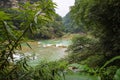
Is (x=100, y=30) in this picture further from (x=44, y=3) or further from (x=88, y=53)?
(x=44, y=3)

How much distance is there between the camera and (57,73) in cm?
158

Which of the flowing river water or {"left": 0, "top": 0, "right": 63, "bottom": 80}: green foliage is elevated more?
{"left": 0, "top": 0, "right": 63, "bottom": 80}: green foliage

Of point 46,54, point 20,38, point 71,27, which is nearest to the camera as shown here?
point 20,38

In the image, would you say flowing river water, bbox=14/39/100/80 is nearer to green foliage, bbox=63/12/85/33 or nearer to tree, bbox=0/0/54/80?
tree, bbox=0/0/54/80

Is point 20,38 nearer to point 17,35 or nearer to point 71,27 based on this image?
point 17,35

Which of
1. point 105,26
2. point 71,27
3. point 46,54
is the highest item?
point 105,26

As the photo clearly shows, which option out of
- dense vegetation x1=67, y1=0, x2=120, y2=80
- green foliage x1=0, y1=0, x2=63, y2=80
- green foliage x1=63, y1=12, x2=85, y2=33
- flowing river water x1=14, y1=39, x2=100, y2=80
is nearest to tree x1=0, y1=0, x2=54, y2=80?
green foliage x1=0, y1=0, x2=63, y2=80

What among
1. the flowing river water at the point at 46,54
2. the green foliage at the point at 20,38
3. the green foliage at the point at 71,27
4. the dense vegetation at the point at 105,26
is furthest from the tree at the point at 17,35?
the green foliage at the point at 71,27

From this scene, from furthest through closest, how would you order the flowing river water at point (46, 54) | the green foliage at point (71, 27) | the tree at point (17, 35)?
the green foliage at point (71, 27), the flowing river water at point (46, 54), the tree at point (17, 35)

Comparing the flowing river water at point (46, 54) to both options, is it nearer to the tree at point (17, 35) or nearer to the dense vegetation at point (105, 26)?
the tree at point (17, 35)

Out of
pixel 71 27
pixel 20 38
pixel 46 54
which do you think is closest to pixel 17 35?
pixel 20 38

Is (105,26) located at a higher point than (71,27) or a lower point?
higher

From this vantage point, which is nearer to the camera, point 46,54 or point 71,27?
point 46,54

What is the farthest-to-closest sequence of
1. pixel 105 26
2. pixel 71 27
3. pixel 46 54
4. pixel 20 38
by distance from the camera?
1. pixel 71 27
2. pixel 46 54
3. pixel 105 26
4. pixel 20 38
